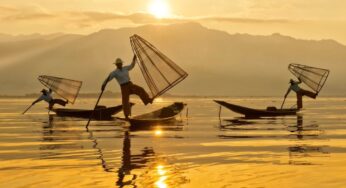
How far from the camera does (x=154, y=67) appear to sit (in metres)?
34.4

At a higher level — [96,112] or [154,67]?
[154,67]

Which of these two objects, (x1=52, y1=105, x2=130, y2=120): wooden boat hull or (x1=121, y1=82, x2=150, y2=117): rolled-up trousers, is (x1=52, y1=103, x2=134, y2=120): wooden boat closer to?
(x1=52, y1=105, x2=130, y2=120): wooden boat hull

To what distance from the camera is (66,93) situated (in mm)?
53812

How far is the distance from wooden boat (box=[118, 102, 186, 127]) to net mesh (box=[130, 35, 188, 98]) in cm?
171

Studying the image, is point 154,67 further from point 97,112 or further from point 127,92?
point 97,112

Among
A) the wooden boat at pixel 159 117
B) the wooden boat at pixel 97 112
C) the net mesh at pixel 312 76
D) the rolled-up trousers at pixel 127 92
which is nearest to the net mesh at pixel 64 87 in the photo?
the wooden boat at pixel 97 112

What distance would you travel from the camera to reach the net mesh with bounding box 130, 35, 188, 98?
3362 cm

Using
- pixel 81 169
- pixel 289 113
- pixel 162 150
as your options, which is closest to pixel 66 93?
pixel 289 113

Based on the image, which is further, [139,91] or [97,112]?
[97,112]

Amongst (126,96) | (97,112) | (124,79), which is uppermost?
(124,79)

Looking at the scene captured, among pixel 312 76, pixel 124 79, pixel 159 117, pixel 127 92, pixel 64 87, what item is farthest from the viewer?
pixel 312 76

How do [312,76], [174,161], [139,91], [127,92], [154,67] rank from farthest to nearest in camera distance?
[312,76] < [154,67] < [139,91] < [127,92] < [174,161]

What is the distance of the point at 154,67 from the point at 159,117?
563cm

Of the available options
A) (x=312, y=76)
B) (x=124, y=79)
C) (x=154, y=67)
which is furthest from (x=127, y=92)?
(x=312, y=76)
